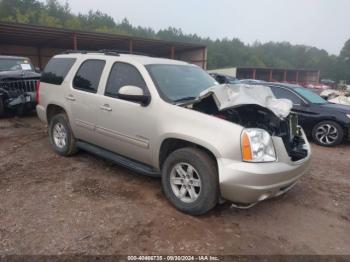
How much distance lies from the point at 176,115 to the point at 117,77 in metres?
1.29

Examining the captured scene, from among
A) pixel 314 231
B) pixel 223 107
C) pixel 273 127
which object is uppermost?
pixel 223 107

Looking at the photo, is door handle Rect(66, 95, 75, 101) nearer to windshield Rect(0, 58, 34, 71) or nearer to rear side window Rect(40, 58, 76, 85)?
rear side window Rect(40, 58, 76, 85)

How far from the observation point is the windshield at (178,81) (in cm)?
374

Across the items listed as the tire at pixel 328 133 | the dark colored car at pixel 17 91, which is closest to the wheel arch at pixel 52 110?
the dark colored car at pixel 17 91

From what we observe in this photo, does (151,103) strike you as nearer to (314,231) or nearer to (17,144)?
(314,231)

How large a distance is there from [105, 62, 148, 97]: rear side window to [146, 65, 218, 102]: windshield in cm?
19

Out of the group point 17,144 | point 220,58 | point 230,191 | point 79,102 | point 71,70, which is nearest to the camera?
point 230,191

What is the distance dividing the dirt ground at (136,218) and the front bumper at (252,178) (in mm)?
441

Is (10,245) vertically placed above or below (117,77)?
below

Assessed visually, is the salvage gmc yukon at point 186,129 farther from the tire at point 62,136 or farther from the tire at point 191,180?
the tire at point 62,136

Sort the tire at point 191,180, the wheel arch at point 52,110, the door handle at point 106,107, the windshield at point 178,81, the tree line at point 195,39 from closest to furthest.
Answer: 1. the tire at point 191,180
2. the windshield at point 178,81
3. the door handle at point 106,107
4. the wheel arch at point 52,110
5. the tree line at point 195,39

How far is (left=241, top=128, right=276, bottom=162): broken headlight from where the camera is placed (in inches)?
115

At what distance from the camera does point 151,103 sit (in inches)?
142

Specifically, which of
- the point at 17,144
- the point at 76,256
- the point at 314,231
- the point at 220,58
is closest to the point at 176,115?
the point at 76,256
